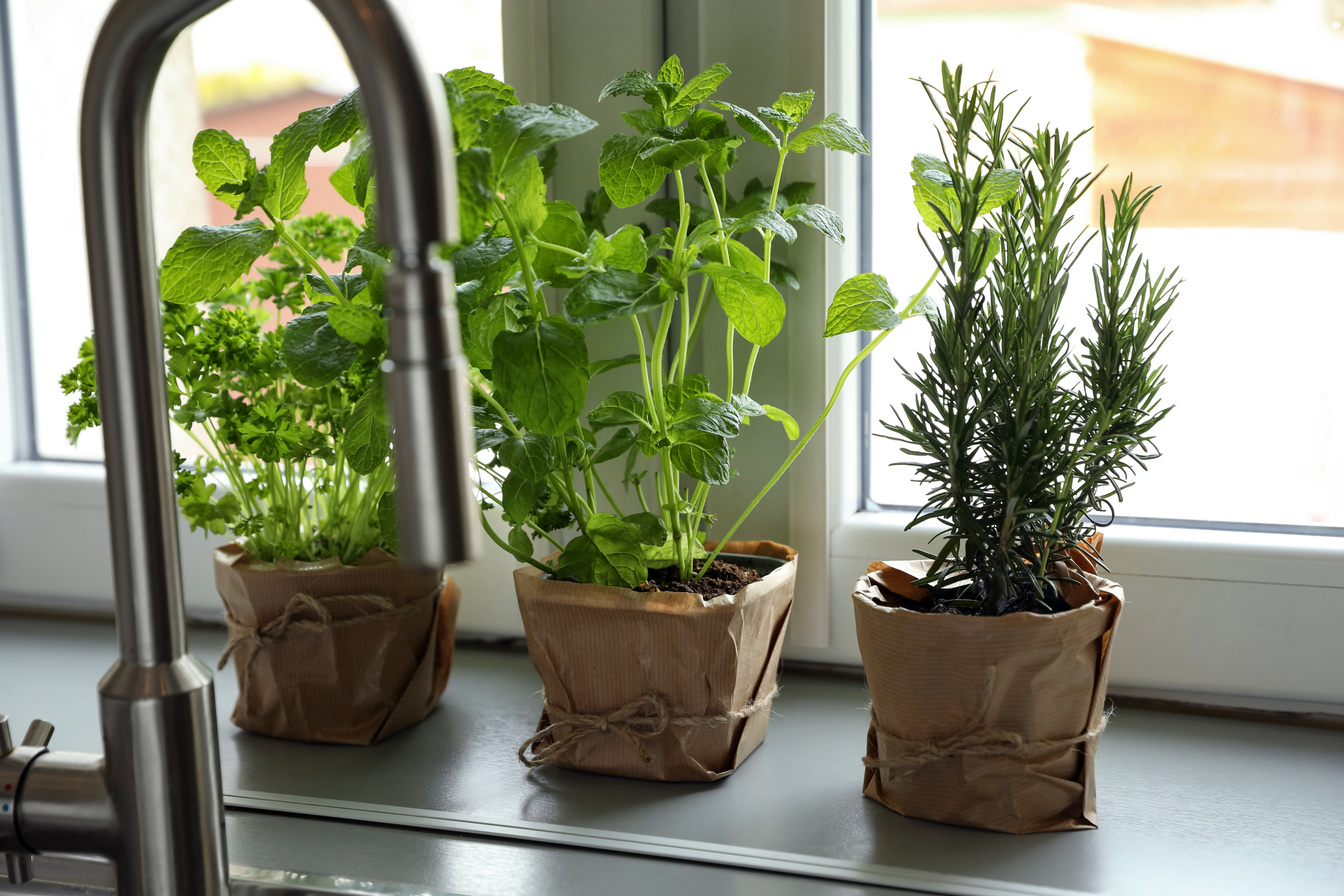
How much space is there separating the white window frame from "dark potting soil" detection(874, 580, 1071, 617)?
9cm

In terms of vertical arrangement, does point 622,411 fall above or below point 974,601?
above

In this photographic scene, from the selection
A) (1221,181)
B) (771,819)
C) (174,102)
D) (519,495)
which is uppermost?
(174,102)

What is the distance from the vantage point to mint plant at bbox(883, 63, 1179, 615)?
70 cm

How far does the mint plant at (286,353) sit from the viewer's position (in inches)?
27.6

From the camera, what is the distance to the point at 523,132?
0.61 m

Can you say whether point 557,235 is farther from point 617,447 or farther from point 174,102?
point 174,102

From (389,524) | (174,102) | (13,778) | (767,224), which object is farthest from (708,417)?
(174,102)

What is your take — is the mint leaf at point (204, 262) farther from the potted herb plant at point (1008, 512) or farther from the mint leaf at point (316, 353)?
the potted herb plant at point (1008, 512)

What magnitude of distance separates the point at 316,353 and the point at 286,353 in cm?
2

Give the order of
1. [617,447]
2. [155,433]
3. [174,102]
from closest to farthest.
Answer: [155,433] < [617,447] < [174,102]

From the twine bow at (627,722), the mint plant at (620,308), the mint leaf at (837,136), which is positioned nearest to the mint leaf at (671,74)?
the mint plant at (620,308)

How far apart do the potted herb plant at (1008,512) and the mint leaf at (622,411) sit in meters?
0.18

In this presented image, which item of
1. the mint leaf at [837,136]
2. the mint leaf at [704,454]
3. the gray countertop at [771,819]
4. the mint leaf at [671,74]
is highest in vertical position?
the mint leaf at [671,74]

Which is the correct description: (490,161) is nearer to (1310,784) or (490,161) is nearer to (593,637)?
(593,637)
